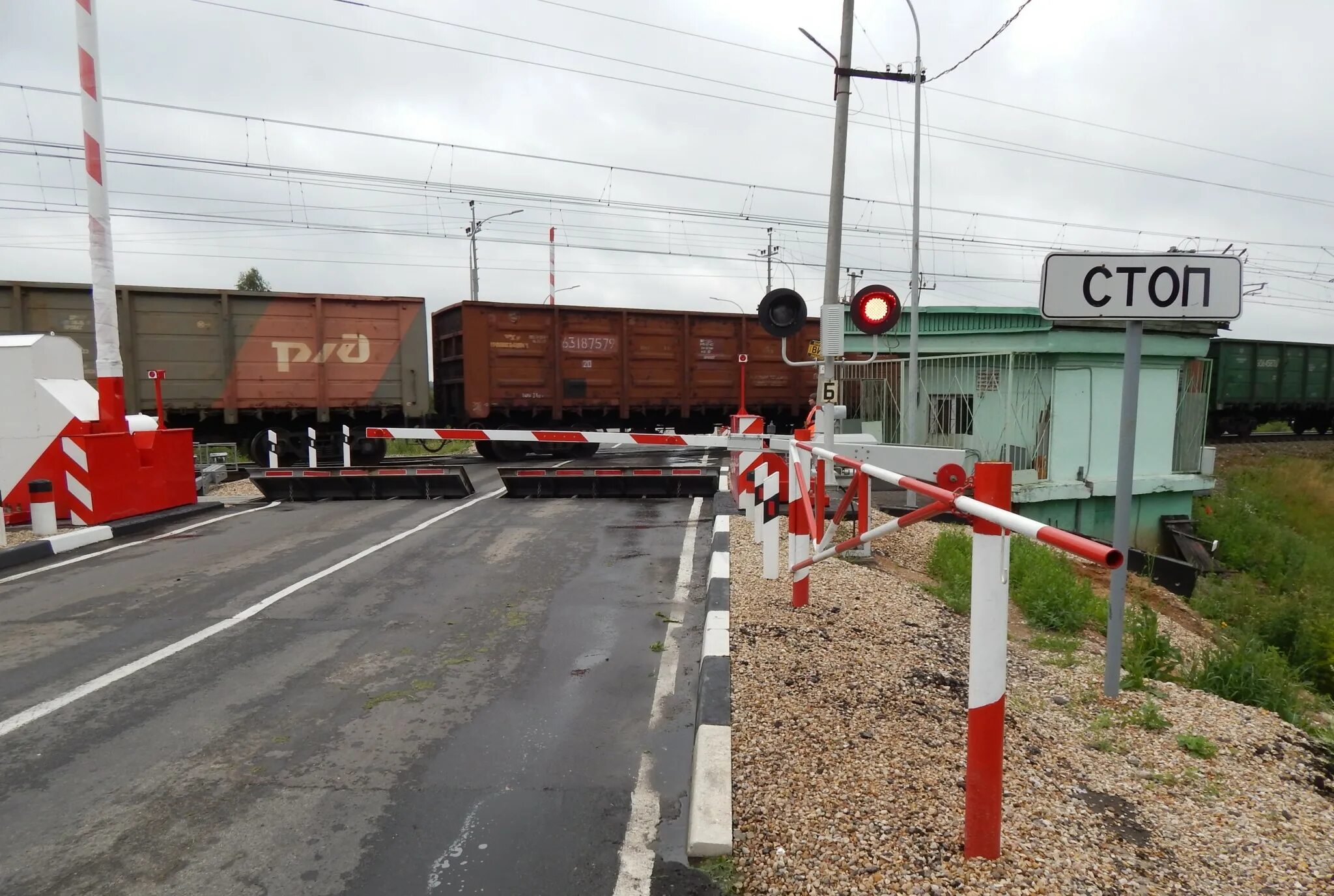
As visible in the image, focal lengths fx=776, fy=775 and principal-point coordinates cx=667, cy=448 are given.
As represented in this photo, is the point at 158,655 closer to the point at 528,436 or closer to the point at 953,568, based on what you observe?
the point at 953,568

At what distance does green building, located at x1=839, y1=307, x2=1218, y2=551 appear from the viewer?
1205 cm

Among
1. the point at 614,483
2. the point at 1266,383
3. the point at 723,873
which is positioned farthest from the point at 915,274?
the point at 1266,383

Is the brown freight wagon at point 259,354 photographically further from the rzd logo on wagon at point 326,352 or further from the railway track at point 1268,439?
the railway track at point 1268,439

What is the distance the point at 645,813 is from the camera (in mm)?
2947

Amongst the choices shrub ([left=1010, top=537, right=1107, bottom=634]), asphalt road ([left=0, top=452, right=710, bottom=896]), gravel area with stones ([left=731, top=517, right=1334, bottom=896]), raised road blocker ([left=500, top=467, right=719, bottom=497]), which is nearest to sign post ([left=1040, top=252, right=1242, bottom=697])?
gravel area with stones ([left=731, top=517, right=1334, bottom=896])

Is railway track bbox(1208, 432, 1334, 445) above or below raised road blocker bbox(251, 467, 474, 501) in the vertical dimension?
below

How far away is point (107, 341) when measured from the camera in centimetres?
925

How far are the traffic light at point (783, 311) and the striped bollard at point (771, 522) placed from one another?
1446 mm

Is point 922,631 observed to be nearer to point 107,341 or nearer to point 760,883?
point 760,883

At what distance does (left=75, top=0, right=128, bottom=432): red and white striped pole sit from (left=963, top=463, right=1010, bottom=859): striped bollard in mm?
10010

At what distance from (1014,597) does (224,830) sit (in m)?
5.52

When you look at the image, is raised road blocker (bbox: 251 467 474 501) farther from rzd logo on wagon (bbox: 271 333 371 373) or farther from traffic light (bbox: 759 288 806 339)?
traffic light (bbox: 759 288 806 339)

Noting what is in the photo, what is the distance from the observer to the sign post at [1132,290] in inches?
146

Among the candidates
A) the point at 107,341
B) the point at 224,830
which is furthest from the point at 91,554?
the point at 224,830
